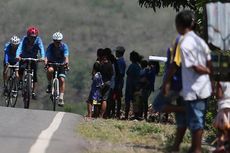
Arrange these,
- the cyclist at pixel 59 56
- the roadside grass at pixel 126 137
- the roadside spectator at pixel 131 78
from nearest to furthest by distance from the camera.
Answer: the roadside grass at pixel 126 137
the cyclist at pixel 59 56
the roadside spectator at pixel 131 78

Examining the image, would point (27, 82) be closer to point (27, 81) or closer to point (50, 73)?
point (27, 81)

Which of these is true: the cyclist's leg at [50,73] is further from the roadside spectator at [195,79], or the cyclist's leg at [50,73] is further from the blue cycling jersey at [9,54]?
the roadside spectator at [195,79]

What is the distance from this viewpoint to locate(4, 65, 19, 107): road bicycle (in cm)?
1789

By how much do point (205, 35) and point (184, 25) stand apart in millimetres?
864

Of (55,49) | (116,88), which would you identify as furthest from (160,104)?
(116,88)

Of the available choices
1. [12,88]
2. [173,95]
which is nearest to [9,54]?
[12,88]

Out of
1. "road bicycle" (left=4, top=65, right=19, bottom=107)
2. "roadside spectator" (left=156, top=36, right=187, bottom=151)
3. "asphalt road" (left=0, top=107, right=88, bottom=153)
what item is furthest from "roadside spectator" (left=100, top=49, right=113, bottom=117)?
"roadside spectator" (left=156, top=36, right=187, bottom=151)

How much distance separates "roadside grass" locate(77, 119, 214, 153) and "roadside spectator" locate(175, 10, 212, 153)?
1043 millimetres

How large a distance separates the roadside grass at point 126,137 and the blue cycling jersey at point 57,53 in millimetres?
3090

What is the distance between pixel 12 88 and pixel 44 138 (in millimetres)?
7386

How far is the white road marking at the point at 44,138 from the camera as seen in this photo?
989 cm

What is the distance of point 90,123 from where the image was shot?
13.4m

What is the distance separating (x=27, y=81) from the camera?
16688 mm

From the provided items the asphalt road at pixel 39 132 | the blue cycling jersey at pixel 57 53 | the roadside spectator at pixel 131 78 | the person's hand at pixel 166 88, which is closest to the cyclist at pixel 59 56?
the blue cycling jersey at pixel 57 53
